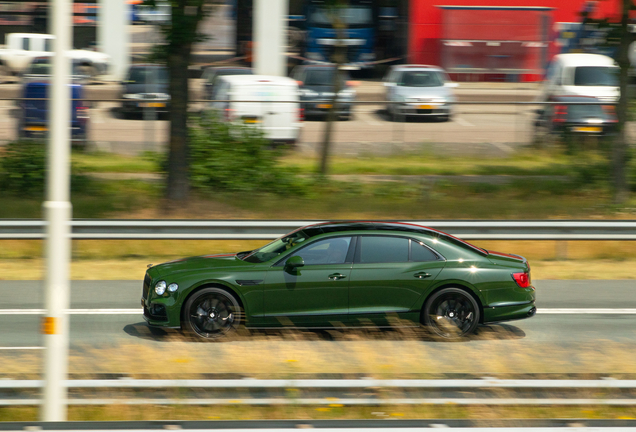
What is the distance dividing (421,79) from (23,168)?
14.3 meters

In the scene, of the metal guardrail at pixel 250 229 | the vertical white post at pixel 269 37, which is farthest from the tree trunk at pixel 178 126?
the vertical white post at pixel 269 37

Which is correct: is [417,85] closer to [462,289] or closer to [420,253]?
[420,253]

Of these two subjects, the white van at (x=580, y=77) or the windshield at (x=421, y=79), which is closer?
the white van at (x=580, y=77)

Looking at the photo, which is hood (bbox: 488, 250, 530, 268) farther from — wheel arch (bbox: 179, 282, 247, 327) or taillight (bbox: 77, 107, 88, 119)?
taillight (bbox: 77, 107, 88, 119)

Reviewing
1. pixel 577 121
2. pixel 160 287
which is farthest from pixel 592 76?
pixel 160 287

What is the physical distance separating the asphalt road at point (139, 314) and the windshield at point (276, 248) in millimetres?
1375

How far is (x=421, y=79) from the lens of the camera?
25703mm

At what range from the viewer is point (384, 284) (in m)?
8.69

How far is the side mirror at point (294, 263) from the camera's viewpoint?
8.53 m

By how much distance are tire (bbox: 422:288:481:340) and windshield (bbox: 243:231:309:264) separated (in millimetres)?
1646

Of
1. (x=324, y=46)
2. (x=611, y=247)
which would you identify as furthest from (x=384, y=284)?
(x=324, y=46)

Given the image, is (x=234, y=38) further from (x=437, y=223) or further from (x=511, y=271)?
(x=511, y=271)

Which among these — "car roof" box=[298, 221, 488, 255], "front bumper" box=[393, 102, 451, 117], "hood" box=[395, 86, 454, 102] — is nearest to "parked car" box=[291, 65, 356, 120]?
"hood" box=[395, 86, 454, 102]

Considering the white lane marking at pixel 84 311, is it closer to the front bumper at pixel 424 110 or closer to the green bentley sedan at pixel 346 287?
the green bentley sedan at pixel 346 287
